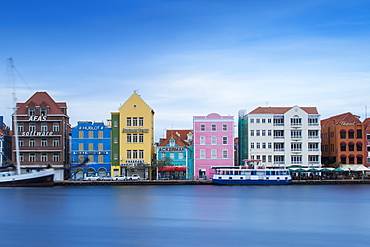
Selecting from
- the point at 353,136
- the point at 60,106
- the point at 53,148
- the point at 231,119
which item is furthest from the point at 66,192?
the point at 353,136

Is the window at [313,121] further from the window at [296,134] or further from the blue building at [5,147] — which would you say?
the blue building at [5,147]

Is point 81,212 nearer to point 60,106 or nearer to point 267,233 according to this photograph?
point 267,233

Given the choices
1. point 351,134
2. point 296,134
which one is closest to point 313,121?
point 296,134

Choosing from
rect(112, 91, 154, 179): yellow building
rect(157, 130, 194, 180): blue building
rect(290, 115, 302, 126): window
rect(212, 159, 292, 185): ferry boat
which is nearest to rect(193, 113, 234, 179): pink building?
rect(157, 130, 194, 180): blue building

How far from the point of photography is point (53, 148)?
292ft

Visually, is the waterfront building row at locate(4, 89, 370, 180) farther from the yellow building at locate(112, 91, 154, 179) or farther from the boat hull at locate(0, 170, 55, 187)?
the boat hull at locate(0, 170, 55, 187)

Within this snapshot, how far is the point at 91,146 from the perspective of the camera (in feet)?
291

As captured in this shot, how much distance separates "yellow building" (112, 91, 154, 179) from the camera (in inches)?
3501

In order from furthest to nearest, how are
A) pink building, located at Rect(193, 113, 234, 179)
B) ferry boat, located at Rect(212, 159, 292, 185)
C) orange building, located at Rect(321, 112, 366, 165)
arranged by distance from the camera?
orange building, located at Rect(321, 112, 366, 165) → pink building, located at Rect(193, 113, 234, 179) → ferry boat, located at Rect(212, 159, 292, 185)

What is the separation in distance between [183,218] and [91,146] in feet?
142

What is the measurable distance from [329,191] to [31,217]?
4280cm

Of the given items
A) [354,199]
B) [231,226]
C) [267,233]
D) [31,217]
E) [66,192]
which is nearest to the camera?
[267,233]

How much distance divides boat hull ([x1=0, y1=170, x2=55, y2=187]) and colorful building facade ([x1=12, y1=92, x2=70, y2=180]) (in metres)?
8.06

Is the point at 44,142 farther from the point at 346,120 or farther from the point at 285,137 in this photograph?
the point at 346,120
